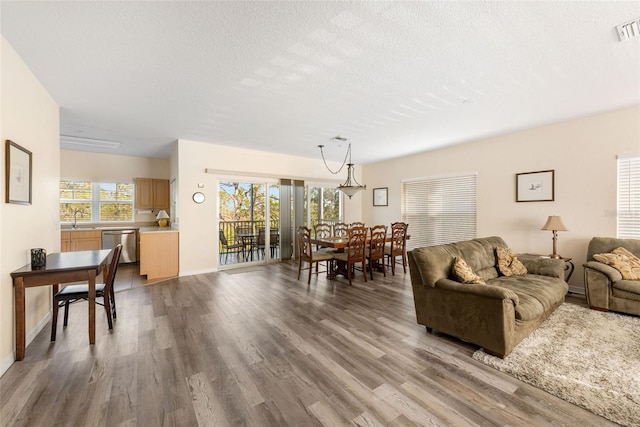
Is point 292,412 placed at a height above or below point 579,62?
below

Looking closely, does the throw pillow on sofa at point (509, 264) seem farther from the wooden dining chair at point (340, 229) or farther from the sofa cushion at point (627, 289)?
the wooden dining chair at point (340, 229)

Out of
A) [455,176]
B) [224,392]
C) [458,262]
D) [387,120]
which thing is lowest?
[224,392]

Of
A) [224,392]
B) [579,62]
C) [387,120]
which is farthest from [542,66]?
[224,392]

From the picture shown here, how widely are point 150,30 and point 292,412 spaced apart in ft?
9.59

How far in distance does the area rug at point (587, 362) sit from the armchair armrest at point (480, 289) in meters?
0.49

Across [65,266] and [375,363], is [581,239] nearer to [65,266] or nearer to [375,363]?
[375,363]

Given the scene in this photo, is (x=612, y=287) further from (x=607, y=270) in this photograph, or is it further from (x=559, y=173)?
(x=559, y=173)

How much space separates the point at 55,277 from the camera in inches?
95.5

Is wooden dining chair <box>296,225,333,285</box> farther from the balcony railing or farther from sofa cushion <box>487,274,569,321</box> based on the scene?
sofa cushion <box>487,274,569,321</box>

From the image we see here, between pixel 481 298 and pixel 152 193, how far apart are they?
24.0ft

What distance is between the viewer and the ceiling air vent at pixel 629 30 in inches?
78.1

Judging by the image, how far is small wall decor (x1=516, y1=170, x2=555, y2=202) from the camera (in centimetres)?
429

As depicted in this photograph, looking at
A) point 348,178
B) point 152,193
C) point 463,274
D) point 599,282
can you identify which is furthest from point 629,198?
point 152,193

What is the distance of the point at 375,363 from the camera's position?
225cm
